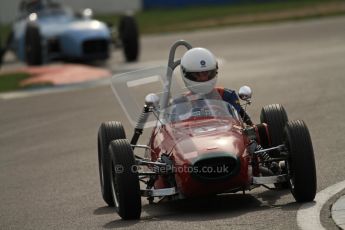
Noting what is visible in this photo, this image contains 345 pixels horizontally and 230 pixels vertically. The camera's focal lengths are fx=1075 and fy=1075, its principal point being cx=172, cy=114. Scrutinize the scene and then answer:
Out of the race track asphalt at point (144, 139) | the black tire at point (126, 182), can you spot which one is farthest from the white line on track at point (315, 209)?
the black tire at point (126, 182)

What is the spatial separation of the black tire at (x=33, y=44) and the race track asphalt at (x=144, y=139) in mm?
2147

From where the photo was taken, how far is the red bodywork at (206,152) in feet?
29.8

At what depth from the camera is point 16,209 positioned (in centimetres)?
1089

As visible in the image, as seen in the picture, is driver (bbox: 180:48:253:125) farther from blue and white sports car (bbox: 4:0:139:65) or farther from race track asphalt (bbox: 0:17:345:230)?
blue and white sports car (bbox: 4:0:139:65)

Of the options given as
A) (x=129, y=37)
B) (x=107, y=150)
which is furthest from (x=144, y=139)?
(x=129, y=37)

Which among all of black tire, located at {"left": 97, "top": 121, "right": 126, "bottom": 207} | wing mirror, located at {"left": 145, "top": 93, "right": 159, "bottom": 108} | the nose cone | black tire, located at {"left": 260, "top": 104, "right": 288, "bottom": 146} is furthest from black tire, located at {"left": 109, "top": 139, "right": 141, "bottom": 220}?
black tire, located at {"left": 260, "top": 104, "right": 288, "bottom": 146}

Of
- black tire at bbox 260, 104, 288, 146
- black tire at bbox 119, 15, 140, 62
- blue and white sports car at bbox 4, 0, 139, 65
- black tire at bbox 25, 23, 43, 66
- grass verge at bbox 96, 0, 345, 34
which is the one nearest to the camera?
black tire at bbox 260, 104, 288, 146

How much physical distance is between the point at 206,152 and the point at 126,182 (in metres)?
0.75

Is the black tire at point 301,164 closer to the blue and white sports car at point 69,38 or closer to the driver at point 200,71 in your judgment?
the driver at point 200,71

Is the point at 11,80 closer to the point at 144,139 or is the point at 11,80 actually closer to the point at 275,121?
the point at 144,139

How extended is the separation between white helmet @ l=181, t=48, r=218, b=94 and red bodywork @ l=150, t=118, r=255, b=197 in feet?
1.68

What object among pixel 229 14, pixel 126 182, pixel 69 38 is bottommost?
pixel 229 14

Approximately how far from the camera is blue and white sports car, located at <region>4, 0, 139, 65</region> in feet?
84.1

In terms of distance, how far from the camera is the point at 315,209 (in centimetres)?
891
